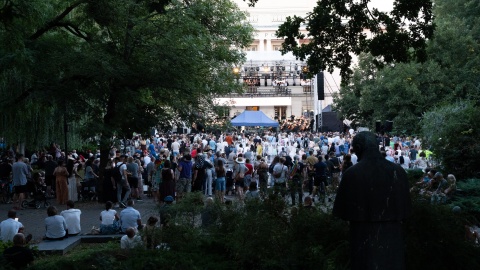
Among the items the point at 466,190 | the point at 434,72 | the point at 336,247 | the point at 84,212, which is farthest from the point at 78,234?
the point at 434,72

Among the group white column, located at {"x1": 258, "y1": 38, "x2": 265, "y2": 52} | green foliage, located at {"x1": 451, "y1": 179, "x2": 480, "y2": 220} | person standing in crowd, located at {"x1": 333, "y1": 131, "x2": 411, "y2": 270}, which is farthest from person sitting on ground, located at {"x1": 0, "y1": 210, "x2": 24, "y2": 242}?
white column, located at {"x1": 258, "y1": 38, "x2": 265, "y2": 52}

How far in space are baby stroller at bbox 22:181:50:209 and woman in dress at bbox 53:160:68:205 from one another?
0.45m

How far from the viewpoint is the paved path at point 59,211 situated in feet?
55.4

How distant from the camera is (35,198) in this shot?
21.3 meters

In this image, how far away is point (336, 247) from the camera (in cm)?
827

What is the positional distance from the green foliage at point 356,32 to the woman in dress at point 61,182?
28.6 ft

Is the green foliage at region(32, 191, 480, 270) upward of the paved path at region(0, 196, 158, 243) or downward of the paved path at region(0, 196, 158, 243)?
upward

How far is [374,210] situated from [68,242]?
982 centimetres

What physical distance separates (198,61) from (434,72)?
972 inches

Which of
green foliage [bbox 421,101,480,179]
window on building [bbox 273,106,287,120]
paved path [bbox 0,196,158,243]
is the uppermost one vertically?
window on building [bbox 273,106,287,120]

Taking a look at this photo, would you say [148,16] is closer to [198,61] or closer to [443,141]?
[198,61]

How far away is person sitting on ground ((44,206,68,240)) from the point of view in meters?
14.3

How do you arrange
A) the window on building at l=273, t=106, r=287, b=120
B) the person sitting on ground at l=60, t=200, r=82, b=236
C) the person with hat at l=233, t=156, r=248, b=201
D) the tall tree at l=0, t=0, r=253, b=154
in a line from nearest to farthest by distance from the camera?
the person sitting on ground at l=60, t=200, r=82, b=236 < the tall tree at l=0, t=0, r=253, b=154 < the person with hat at l=233, t=156, r=248, b=201 < the window on building at l=273, t=106, r=287, b=120

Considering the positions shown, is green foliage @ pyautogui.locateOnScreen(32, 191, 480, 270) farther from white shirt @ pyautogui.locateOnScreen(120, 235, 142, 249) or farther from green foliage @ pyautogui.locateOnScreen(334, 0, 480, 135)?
green foliage @ pyautogui.locateOnScreen(334, 0, 480, 135)
